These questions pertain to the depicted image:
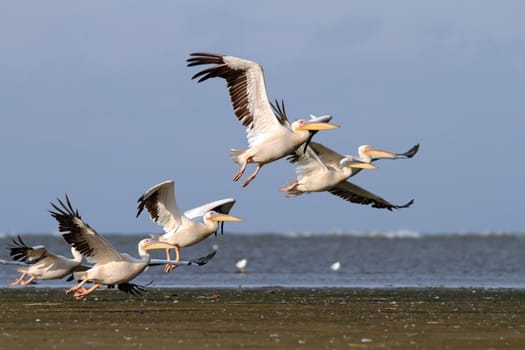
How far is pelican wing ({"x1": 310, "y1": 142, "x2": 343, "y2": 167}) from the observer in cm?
1756

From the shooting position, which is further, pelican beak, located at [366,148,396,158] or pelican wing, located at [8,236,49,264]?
pelican beak, located at [366,148,396,158]

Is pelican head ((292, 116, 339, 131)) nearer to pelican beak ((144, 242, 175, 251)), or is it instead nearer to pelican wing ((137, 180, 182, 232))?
pelican wing ((137, 180, 182, 232))

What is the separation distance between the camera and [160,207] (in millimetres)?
15820

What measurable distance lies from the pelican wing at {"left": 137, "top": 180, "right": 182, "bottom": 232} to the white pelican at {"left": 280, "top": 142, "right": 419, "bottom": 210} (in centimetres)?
208

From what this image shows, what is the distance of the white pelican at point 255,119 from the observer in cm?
1438

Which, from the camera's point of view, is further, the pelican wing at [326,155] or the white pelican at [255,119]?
the pelican wing at [326,155]

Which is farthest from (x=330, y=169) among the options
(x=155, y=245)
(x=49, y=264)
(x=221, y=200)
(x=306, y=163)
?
(x=49, y=264)

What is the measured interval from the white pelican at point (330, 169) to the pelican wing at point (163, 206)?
6.82ft

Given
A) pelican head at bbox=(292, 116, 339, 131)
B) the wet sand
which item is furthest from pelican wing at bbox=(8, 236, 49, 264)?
pelican head at bbox=(292, 116, 339, 131)

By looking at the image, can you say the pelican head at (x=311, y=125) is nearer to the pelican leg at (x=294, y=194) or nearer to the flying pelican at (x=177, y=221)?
the flying pelican at (x=177, y=221)

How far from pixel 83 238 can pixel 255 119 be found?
308 centimetres

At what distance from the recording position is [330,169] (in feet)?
56.3

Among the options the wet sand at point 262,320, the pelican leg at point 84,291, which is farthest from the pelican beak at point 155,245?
the pelican leg at point 84,291

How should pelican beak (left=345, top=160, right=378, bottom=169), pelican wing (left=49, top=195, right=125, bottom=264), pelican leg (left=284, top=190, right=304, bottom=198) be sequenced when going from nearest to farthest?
pelican wing (left=49, top=195, right=125, bottom=264), pelican beak (left=345, top=160, right=378, bottom=169), pelican leg (left=284, top=190, right=304, bottom=198)
